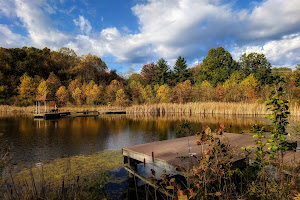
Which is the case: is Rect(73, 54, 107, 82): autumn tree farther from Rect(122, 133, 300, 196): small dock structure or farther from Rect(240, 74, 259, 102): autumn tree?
Rect(122, 133, 300, 196): small dock structure

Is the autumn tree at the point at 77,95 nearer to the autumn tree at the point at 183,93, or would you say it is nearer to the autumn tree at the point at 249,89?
the autumn tree at the point at 183,93

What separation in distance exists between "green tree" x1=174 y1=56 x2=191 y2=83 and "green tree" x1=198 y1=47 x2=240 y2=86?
2.96 metres

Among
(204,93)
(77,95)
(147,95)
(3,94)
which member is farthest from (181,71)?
(3,94)

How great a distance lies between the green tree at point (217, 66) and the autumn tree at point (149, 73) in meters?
10.8

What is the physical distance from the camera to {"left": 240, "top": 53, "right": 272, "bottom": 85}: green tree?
33.6m

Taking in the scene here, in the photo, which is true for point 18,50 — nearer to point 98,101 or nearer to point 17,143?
point 98,101

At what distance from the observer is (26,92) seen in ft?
122

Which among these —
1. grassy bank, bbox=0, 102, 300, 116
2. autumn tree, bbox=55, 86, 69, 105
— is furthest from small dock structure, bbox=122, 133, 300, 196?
autumn tree, bbox=55, 86, 69, 105

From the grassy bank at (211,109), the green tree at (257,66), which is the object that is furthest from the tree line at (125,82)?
the grassy bank at (211,109)

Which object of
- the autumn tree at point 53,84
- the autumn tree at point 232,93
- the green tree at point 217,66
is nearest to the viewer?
the autumn tree at point 232,93

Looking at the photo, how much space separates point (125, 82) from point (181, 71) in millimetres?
15327

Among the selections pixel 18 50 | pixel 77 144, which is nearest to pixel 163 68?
pixel 18 50

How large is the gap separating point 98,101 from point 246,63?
28.0m

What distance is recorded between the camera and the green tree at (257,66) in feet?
110
